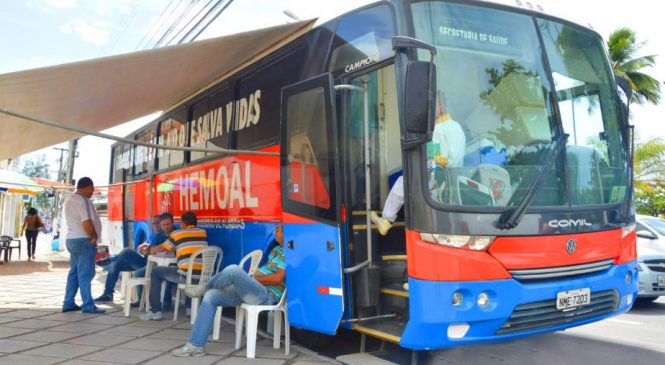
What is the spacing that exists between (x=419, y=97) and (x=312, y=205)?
164cm

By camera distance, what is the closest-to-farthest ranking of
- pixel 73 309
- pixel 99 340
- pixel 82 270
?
pixel 99 340
pixel 82 270
pixel 73 309

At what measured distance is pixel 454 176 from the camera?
13.6 feet

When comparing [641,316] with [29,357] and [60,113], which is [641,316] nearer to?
[29,357]

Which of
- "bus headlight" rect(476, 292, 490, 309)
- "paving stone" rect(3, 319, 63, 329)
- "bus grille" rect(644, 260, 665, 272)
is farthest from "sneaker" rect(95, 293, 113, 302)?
"bus grille" rect(644, 260, 665, 272)

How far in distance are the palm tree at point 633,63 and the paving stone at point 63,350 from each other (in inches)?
999

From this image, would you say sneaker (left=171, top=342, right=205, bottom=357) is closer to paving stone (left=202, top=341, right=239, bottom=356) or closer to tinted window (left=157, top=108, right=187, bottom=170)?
paving stone (left=202, top=341, right=239, bottom=356)

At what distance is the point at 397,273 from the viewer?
4.91 meters

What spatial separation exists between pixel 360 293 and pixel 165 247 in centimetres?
373

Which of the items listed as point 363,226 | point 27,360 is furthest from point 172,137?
point 363,226

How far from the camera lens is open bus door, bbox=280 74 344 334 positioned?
483cm

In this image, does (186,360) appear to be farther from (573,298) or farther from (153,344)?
(573,298)

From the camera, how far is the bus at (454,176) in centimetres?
406

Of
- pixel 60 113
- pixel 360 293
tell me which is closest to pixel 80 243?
pixel 60 113

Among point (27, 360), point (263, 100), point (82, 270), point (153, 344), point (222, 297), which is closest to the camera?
point (27, 360)
